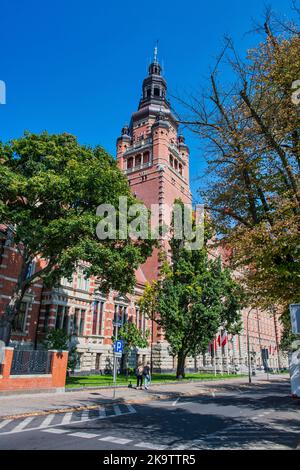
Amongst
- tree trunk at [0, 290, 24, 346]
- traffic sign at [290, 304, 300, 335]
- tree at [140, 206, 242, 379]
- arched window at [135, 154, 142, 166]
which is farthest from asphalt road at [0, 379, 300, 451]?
arched window at [135, 154, 142, 166]

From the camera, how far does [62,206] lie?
2252 centimetres

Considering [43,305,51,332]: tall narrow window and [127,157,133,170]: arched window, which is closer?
[43,305,51,332]: tall narrow window

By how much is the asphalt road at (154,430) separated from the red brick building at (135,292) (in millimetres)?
10777

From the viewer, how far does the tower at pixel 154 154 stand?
5510cm

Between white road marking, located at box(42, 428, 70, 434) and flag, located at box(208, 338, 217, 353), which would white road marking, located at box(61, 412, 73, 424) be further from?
A: flag, located at box(208, 338, 217, 353)

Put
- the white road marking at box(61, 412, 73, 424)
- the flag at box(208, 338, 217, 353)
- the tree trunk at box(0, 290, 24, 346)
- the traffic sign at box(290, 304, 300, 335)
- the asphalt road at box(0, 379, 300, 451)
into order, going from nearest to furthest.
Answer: the traffic sign at box(290, 304, 300, 335) < the asphalt road at box(0, 379, 300, 451) < the white road marking at box(61, 412, 73, 424) < the tree trunk at box(0, 290, 24, 346) < the flag at box(208, 338, 217, 353)

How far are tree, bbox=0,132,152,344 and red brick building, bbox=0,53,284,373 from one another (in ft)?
19.4

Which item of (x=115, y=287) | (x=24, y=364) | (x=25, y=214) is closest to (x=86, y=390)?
(x=24, y=364)

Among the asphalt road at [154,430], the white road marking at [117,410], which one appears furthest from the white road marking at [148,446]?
the white road marking at [117,410]

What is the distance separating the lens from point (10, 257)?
98.5 feet

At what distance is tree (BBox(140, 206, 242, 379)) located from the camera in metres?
34.6

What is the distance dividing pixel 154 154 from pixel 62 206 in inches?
1478
